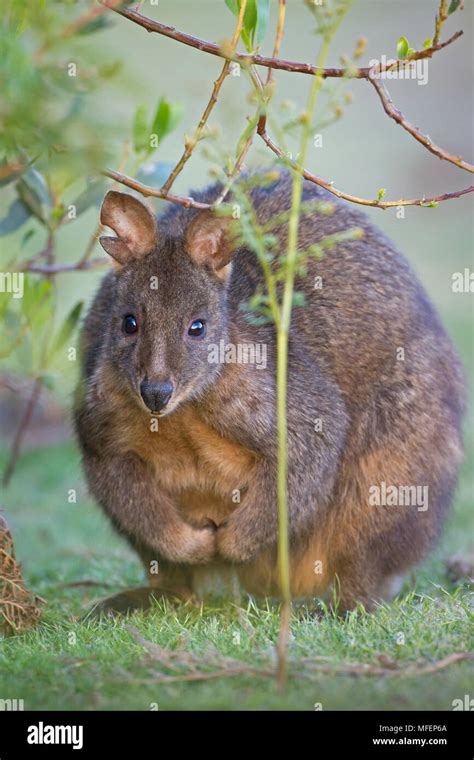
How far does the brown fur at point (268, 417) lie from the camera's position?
5.20 m

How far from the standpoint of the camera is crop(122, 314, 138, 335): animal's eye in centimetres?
510

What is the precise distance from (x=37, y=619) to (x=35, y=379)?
2.63 metres

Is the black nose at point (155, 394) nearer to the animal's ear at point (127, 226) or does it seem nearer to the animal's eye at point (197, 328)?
the animal's eye at point (197, 328)

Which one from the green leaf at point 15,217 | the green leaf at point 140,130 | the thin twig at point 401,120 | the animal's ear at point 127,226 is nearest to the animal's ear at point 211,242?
the animal's ear at point 127,226

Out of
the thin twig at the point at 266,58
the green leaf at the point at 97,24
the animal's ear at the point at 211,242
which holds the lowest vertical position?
the animal's ear at the point at 211,242

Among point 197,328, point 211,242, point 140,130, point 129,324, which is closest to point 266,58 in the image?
point 211,242

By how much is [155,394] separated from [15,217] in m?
2.20

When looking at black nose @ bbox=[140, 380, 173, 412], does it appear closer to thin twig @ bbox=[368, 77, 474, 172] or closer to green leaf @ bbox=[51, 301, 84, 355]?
thin twig @ bbox=[368, 77, 474, 172]

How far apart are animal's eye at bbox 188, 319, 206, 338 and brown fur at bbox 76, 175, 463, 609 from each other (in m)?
0.04

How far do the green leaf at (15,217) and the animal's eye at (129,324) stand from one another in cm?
149

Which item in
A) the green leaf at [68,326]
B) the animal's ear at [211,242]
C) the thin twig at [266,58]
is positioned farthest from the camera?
the green leaf at [68,326]

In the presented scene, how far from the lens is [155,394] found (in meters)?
4.74
